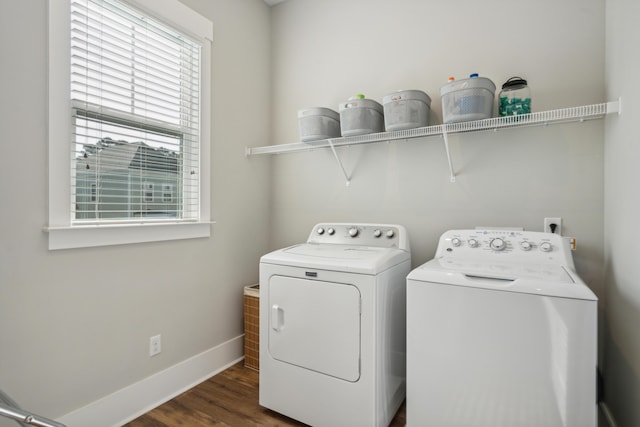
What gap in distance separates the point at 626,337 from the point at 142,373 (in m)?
2.32

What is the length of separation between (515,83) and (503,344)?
52.0 inches

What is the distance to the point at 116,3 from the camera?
1.66 metres

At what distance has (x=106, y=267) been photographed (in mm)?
1640

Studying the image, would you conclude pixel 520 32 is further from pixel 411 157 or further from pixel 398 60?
pixel 411 157

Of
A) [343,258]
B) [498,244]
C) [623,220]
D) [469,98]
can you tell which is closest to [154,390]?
[343,258]

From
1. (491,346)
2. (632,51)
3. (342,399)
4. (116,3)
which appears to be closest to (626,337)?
(491,346)

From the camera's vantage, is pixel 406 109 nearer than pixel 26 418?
No

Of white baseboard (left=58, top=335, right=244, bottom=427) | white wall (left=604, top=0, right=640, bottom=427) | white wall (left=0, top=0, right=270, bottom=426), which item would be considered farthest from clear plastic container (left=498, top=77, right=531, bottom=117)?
white baseboard (left=58, top=335, right=244, bottom=427)

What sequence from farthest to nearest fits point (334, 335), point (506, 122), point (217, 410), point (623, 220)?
point (217, 410) < point (506, 122) < point (334, 335) < point (623, 220)

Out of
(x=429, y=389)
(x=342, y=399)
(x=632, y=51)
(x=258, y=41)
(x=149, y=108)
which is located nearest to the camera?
(x=632, y=51)

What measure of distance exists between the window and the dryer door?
2.58ft

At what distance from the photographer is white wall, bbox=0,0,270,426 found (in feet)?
4.40

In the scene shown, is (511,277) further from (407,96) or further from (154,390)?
(154,390)

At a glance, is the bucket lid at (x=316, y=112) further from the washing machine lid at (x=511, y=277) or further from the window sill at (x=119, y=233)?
the washing machine lid at (x=511, y=277)
